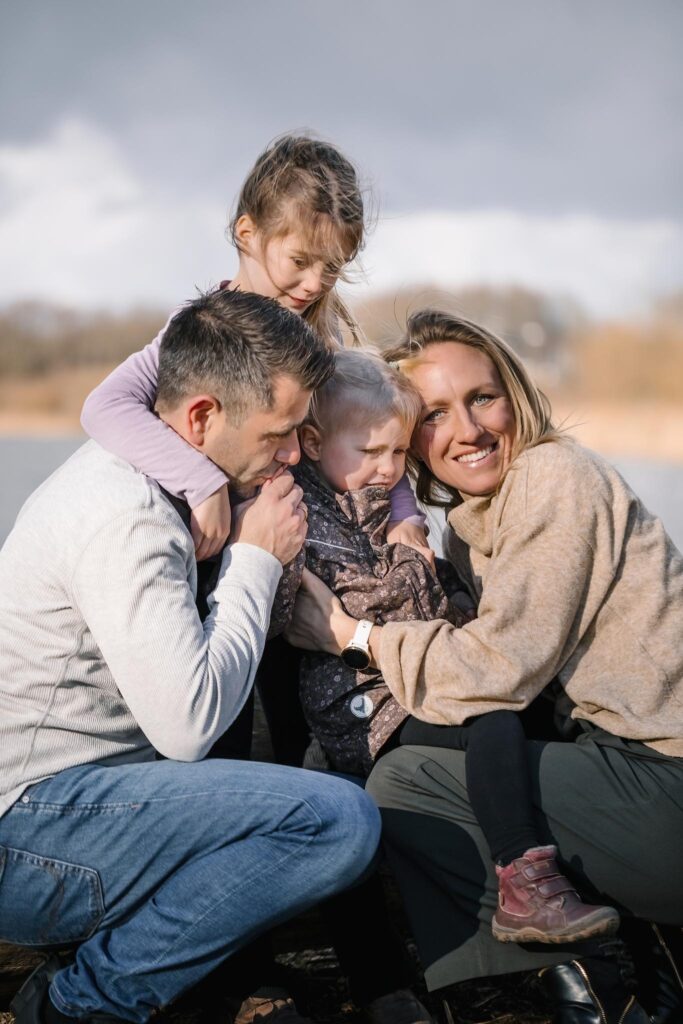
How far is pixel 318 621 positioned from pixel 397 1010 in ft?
2.74

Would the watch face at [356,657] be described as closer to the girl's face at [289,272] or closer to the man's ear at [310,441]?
the man's ear at [310,441]

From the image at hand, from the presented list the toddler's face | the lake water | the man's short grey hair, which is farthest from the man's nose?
the lake water

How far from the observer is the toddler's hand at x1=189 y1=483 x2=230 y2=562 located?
2258mm

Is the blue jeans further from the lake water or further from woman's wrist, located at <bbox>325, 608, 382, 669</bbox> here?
the lake water

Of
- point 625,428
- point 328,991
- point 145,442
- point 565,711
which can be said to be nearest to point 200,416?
point 145,442

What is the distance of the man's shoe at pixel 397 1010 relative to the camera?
215cm

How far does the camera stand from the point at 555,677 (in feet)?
8.25

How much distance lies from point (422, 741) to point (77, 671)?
0.82 m

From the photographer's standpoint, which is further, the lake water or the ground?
the lake water

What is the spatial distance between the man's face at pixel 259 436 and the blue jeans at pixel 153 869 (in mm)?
679

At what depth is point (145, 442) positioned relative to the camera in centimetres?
228

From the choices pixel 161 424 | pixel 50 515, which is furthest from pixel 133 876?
pixel 161 424

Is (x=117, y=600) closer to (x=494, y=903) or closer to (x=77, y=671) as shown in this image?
(x=77, y=671)

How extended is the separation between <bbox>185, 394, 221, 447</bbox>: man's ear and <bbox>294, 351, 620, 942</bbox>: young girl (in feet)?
1.40
